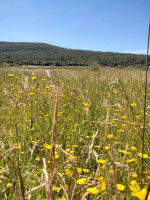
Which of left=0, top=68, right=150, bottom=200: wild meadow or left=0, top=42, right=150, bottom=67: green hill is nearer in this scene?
left=0, top=68, right=150, bottom=200: wild meadow

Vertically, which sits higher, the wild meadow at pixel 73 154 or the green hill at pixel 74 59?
the green hill at pixel 74 59

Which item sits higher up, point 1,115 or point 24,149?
point 1,115

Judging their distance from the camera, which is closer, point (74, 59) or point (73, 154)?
point (73, 154)

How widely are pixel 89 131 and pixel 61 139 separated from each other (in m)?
0.28

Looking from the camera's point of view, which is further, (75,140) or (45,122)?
(45,122)

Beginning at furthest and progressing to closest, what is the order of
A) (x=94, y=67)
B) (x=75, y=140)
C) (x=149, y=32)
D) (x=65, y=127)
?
(x=94, y=67) → (x=65, y=127) → (x=75, y=140) → (x=149, y=32)

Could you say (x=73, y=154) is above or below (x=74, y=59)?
below

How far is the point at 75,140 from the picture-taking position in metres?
1.68

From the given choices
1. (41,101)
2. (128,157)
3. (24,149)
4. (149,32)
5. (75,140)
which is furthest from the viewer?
(41,101)

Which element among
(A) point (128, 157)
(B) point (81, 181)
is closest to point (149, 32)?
(B) point (81, 181)

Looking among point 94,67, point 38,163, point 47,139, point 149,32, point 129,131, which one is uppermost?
point 94,67

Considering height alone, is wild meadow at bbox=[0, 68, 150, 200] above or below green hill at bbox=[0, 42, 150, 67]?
below

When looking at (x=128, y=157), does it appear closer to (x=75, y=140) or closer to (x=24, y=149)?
(x=75, y=140)

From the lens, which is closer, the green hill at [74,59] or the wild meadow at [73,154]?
the wild meadow at [73,154]
